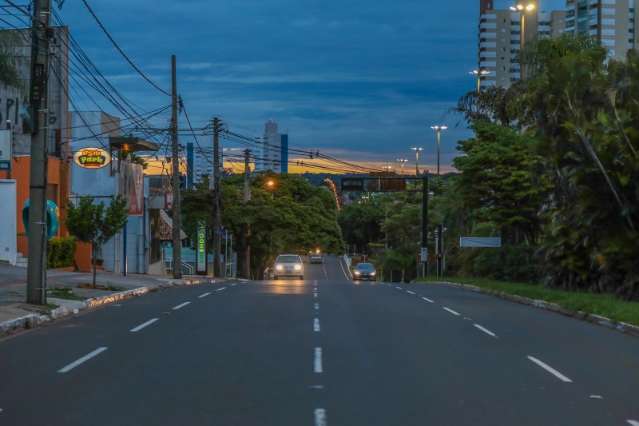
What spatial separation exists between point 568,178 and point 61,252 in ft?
76.6

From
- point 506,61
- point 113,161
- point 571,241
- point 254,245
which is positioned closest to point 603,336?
point 571,241

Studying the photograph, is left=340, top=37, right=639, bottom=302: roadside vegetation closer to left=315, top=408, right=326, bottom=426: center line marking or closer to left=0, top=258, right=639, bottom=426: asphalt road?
left=0, top=258, right=639, bottom=426: asphalt road

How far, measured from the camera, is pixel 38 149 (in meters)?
22.2

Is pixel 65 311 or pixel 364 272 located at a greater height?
pixel 65 311

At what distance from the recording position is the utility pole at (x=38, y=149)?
21.8 metres

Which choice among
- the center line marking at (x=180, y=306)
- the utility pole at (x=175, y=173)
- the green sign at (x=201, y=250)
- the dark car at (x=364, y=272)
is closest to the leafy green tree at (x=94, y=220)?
the center line marking at (x=180, y=306)

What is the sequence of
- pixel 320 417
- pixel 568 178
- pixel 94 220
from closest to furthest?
pixel 320 417 → pixel 94 220 → pixel 568 178

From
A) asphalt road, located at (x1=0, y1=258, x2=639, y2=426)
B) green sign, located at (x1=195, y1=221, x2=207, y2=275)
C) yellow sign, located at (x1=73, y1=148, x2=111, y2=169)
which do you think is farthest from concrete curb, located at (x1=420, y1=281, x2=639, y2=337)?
green sign, located at (x1=195, y1=221, x2=207, y2=275)

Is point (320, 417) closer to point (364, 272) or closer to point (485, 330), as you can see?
point (485, 330)

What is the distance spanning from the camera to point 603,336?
63.7 ft

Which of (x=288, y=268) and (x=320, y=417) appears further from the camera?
(x=288, y=268)

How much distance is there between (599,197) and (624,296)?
3.36 m

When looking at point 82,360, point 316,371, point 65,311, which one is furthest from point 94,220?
point 316,371

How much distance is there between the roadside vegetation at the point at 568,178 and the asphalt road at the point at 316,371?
578 centimetres
